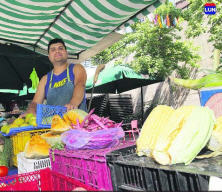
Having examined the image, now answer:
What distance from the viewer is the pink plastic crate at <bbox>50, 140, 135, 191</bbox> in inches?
41.2

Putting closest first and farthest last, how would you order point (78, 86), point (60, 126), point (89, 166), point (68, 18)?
1. point (89, 166)
2. point (60, 126)
3. point (78, 86)
4. point (68, 18)

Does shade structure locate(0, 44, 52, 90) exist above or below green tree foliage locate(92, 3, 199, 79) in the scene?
below

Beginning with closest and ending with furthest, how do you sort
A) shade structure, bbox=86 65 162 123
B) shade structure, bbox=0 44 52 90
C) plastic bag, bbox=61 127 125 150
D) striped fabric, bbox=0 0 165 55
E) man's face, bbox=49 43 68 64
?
plastic bag, bbox=61 127 125 150 → man's face, bbox=49 43 68 64 → striped fabric, bbox=0 0 165 55 → shade structure, bbox=0 44 52 90 → shade structure, bbox=86 65 162 123

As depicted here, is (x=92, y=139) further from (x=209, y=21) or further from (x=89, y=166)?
(x=209, y=21)

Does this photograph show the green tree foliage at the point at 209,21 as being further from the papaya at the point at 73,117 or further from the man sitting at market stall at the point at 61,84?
the papaya at the point at 73,117

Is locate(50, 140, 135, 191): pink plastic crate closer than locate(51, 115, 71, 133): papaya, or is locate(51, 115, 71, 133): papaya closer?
locate(50, 140, 135, 191): pink plastic crate

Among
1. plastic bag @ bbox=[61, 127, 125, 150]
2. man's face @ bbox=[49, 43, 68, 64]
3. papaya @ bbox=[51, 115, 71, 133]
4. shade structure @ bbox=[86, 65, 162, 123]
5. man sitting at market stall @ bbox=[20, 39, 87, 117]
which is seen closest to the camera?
plastic bag @ bbox=[61, 127, 125, 150]

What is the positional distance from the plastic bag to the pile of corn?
0.32 meters

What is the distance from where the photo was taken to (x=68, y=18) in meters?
4.06

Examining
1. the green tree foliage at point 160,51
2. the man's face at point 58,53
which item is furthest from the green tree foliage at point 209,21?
the man's face at point 58,53

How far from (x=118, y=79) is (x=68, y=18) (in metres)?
3.77

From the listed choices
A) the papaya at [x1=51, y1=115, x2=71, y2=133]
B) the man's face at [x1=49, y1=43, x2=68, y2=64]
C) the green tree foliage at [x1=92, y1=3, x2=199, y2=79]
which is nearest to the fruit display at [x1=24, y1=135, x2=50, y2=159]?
the papaya at [x1=51, y1=115, x2=71, y2=133]

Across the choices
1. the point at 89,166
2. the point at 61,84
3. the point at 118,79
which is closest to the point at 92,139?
the point at 89,166

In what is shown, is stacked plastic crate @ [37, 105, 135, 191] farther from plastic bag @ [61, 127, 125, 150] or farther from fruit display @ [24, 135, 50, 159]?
fruit display @ [24, 135, 50, 159]
